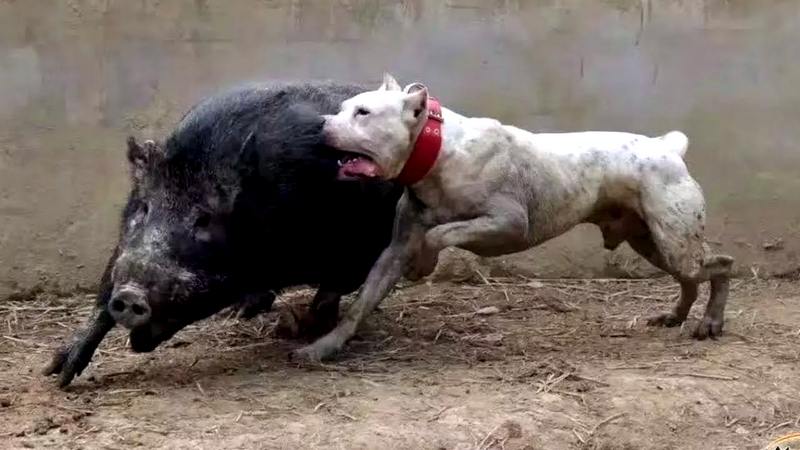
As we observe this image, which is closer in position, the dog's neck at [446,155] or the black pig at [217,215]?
the black pig at [217,215]

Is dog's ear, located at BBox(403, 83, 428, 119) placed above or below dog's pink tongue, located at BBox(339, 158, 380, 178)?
above

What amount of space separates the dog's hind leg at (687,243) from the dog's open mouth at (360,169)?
3.96 feet

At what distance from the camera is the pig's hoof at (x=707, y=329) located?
4.73 metres

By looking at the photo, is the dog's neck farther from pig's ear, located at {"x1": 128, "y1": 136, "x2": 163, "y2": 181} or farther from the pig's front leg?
the pig's front leg

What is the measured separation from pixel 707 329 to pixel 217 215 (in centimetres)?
212

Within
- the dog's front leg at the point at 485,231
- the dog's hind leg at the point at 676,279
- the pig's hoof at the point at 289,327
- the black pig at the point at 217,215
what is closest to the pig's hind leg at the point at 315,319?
the pig's hoof at the point at 289,327

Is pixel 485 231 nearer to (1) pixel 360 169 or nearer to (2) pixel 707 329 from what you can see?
Answer: (1) pixel 360 169

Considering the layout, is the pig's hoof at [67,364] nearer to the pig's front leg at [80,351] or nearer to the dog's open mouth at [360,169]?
the pig's front leg at [80,351]

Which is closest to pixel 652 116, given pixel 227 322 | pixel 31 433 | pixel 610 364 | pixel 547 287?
pixel 547 287

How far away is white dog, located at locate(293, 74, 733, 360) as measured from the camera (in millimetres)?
4102

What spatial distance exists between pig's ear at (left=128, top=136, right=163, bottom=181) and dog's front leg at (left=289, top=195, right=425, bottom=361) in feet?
2.94

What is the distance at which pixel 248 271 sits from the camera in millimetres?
4254

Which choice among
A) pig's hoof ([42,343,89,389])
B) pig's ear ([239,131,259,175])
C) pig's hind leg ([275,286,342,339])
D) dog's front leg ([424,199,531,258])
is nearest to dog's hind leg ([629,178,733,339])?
dog's front leg ([424,199,531,258])

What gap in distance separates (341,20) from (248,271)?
1.99 meters
